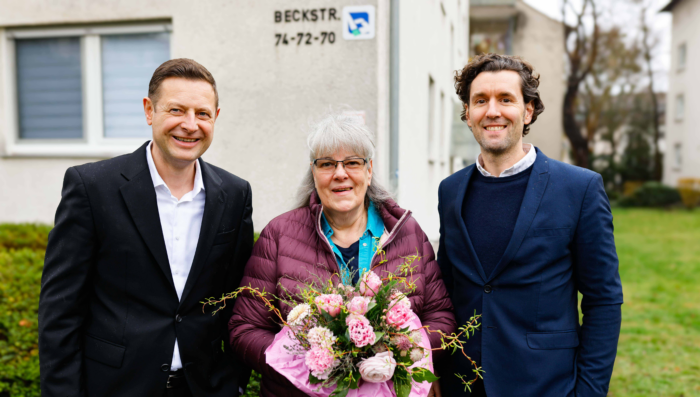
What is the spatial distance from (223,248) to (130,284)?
454 mm

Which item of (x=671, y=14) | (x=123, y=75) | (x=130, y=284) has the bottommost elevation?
(x=130, y=284)

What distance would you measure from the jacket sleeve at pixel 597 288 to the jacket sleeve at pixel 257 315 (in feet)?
4.55

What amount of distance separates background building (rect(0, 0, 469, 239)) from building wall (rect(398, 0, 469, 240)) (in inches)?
2.1

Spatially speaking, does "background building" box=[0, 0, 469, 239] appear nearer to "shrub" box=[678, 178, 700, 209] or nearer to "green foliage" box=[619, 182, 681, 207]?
"shrub" box=[678, 178, 700, 209]

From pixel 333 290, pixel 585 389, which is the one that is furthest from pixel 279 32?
pixel 585 389

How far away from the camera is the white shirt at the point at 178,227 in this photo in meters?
2.50

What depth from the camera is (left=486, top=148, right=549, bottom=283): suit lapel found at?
8.04ft

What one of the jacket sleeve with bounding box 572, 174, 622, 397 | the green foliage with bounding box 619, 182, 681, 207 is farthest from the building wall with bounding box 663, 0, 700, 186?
the jacket sleeve with bounding box 572, 174, 622, 397

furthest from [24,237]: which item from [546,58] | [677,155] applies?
[677,155]

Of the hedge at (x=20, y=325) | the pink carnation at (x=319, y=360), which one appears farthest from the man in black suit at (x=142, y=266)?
the hedge at (x=20, y=325)

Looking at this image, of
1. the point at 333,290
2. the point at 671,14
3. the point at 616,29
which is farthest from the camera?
the point at 671,14

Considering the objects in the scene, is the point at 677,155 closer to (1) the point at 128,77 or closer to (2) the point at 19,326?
(1) the point at 128,77

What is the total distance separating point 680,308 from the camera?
8.54 m

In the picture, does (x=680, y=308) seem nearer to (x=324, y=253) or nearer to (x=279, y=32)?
(x=279, y=32)
